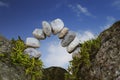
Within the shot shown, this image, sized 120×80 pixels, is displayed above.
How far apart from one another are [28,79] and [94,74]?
162 cm

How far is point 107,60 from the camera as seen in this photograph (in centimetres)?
621

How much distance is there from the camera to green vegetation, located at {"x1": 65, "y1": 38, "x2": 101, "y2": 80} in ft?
22.3

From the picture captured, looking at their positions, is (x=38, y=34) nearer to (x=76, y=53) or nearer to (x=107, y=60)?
→ (x=76, y=53)

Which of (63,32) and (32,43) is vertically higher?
(63,32)

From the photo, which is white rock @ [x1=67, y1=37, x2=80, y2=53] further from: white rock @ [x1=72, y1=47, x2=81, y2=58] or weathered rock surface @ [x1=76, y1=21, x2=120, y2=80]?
weathered rock surface @ [x1=76, y1=21, x2=120, y2=80]

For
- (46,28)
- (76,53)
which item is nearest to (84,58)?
(76,53)

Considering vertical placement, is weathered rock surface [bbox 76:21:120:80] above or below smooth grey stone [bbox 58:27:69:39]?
below

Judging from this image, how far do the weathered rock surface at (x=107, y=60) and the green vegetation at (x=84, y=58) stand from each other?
8cm

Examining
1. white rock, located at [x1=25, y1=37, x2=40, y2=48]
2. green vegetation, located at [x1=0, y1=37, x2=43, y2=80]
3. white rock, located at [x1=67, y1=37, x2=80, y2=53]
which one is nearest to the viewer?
green vegetation, located at [x1=0, y1=37, x2=43, y2=80]

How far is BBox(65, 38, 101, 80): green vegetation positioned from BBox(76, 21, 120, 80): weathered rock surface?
8 centimetres

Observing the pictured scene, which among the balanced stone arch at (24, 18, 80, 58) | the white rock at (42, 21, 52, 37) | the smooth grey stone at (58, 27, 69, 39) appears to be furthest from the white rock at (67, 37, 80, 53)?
the white rock at (42, 21, 52, 37)

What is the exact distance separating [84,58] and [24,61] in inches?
56.7

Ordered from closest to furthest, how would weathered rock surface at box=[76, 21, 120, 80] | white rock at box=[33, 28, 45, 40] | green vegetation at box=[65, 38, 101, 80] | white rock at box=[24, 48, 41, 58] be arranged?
weathered rock surface at box=[76, 21, 120, 80]
green vegetation at box=[65, 38, 101, 80]
white rock at box=[24, 48, 41, 58]
white rock at box=[33, 28, 45, 40]

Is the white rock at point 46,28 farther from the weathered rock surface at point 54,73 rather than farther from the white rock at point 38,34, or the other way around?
the weathered rock surface at point 54,73
